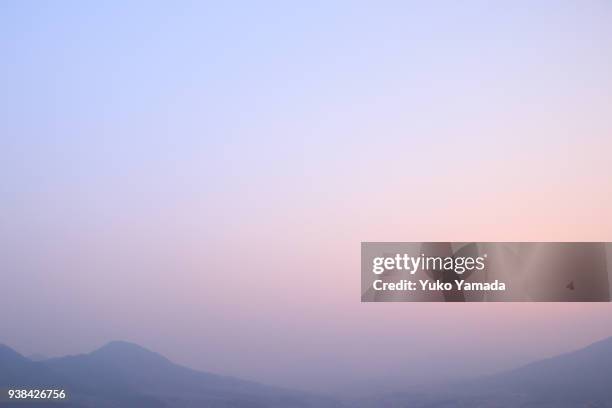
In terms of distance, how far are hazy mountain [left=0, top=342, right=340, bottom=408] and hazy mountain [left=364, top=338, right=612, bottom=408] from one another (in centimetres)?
70

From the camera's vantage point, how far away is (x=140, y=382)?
6473 millimetres

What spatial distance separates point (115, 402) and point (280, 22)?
3.02m

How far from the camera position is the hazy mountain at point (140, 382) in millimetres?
6426

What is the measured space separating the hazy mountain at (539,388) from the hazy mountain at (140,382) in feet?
2.30

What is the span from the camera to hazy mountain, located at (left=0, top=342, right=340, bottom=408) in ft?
21.1

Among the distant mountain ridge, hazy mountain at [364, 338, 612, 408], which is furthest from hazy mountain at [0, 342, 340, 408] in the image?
hazy mountain at [364, 338, 612, 408]

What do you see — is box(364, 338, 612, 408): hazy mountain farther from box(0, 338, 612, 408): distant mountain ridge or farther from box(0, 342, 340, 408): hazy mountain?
box(0, 342, 340, 408): hazy mountain

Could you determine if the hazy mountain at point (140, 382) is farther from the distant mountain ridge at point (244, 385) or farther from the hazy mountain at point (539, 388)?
the hazy mountain at point (539, 388)

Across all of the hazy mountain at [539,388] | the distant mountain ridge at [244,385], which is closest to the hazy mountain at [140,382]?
the distant mountain ridge at [244,385]

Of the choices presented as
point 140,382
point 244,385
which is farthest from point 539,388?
point 140,382

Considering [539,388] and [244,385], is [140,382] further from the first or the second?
[539,388]

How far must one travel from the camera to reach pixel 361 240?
6500mm

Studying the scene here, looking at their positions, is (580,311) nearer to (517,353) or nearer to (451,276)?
(517,353)

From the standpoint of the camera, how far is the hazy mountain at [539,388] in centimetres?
639
